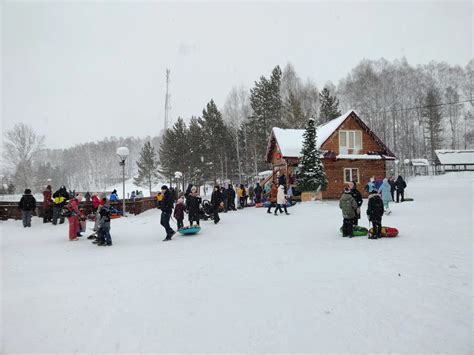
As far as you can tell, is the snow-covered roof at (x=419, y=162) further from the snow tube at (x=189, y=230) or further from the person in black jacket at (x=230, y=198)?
the snow tube at (x=189, y=230)

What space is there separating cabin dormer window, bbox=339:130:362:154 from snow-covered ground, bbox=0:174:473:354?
670 inches

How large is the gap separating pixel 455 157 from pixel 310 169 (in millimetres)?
33695

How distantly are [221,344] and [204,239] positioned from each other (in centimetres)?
656

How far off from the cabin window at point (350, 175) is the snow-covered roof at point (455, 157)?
24189 mm

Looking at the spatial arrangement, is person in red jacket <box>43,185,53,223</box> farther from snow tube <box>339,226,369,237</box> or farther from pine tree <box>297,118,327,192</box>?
pine tree <box>297,118,327,192</box>

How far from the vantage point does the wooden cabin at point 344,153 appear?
24.8 metres

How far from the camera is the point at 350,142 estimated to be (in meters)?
25.9

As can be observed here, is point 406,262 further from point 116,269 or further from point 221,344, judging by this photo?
point 116,269

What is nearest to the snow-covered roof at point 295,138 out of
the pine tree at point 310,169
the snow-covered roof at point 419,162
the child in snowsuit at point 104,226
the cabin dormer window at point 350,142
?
the cabin dormer window at point 350,142

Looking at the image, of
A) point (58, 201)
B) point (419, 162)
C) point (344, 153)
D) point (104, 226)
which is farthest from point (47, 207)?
point (419, 162)

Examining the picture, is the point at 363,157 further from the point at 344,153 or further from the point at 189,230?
the point at 189,230

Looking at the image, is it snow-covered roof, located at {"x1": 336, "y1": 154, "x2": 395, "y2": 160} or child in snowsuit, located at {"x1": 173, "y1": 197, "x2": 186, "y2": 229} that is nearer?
child in snowsuit, located at {"x1": 173, "y1": 197, "x2": 186, "y2": 229}

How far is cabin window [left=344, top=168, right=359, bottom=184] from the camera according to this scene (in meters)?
25.7

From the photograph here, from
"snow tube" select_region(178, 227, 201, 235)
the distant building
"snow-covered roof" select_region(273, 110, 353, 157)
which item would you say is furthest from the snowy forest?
"snow tube" select_region(178, 227, 201, 235)
